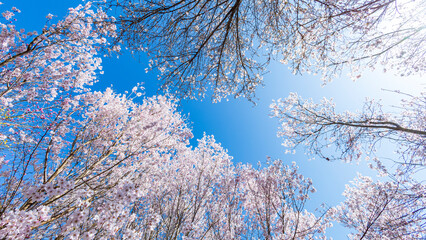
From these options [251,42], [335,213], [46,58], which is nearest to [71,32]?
[46,58]

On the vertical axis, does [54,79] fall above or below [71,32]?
below

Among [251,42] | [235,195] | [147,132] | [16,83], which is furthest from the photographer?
[235,195]

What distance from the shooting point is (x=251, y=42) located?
4.68 meters

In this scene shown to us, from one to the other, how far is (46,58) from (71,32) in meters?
1.50

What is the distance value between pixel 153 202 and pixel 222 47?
6.69 meters

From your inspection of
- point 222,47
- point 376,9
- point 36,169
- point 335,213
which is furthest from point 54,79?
point 335,213

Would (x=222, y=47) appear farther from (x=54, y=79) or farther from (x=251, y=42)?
(x=54, y=79)

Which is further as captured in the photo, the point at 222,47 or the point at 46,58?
the point at 46,58

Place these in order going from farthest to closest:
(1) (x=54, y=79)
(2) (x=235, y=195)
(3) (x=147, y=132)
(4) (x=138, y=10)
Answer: (2) (x=235, y=195)
(3) (x=147, y=132)
(1) (x=54, y=79)
(4) (x=138, y=10)

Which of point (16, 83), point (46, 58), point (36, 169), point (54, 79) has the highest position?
point (46, 58)

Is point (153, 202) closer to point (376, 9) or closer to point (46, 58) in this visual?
point (46, 58)

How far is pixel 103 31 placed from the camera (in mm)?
3648

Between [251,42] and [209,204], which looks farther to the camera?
[209,204]

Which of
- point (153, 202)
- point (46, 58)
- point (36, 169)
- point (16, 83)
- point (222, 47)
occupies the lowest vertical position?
point (36, 169)
